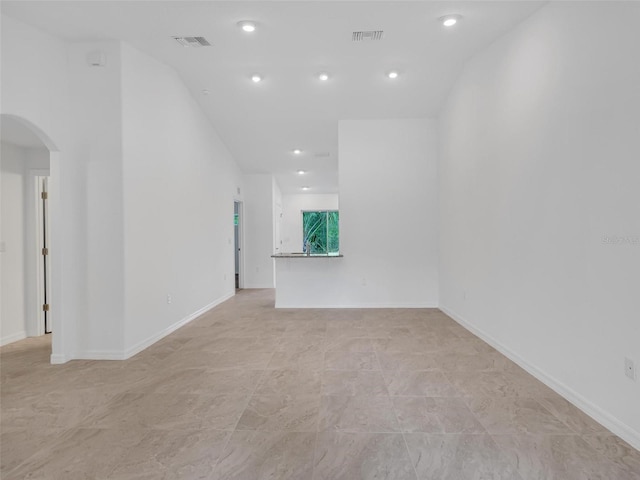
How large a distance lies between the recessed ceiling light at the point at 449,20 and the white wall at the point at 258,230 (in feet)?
19.3

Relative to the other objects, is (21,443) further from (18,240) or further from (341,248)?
(341,248)

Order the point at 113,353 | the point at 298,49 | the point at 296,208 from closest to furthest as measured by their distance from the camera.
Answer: the point at 113,353, the point at 298,49, the point at 296,208

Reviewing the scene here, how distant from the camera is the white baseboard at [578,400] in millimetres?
2092

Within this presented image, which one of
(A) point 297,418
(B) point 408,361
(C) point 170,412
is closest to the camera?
(A) point 297,418

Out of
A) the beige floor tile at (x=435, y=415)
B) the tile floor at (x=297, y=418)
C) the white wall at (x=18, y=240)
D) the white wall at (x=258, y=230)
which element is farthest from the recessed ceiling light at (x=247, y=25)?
the white wall at (x=258, y=230)

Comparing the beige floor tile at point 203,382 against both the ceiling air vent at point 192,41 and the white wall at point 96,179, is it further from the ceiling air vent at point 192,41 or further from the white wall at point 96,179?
the ceiling air vent at point 192,41

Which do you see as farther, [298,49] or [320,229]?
[320,229]

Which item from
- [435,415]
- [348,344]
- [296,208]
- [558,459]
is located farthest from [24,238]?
[296,208]

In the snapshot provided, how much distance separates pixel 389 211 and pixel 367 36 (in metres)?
2.87

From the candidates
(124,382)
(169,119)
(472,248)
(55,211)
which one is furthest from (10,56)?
(472,248)

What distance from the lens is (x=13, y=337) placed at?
4379mm

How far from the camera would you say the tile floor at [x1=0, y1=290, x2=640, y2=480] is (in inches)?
74.2

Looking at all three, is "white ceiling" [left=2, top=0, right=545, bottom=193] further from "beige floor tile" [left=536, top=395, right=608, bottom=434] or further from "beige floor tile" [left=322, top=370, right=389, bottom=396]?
"beige floor tile" [left=322, top=370, right=389, bottom=396]

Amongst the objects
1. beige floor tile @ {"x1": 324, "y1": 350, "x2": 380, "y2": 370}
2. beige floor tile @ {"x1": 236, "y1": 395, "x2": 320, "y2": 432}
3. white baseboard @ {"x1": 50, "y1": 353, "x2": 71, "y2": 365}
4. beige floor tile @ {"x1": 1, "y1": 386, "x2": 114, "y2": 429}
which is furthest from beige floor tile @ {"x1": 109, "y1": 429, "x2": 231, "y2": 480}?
white baseboard @ {"x1": 50, "y1": 353, "x2": 71, "y2": 365}
